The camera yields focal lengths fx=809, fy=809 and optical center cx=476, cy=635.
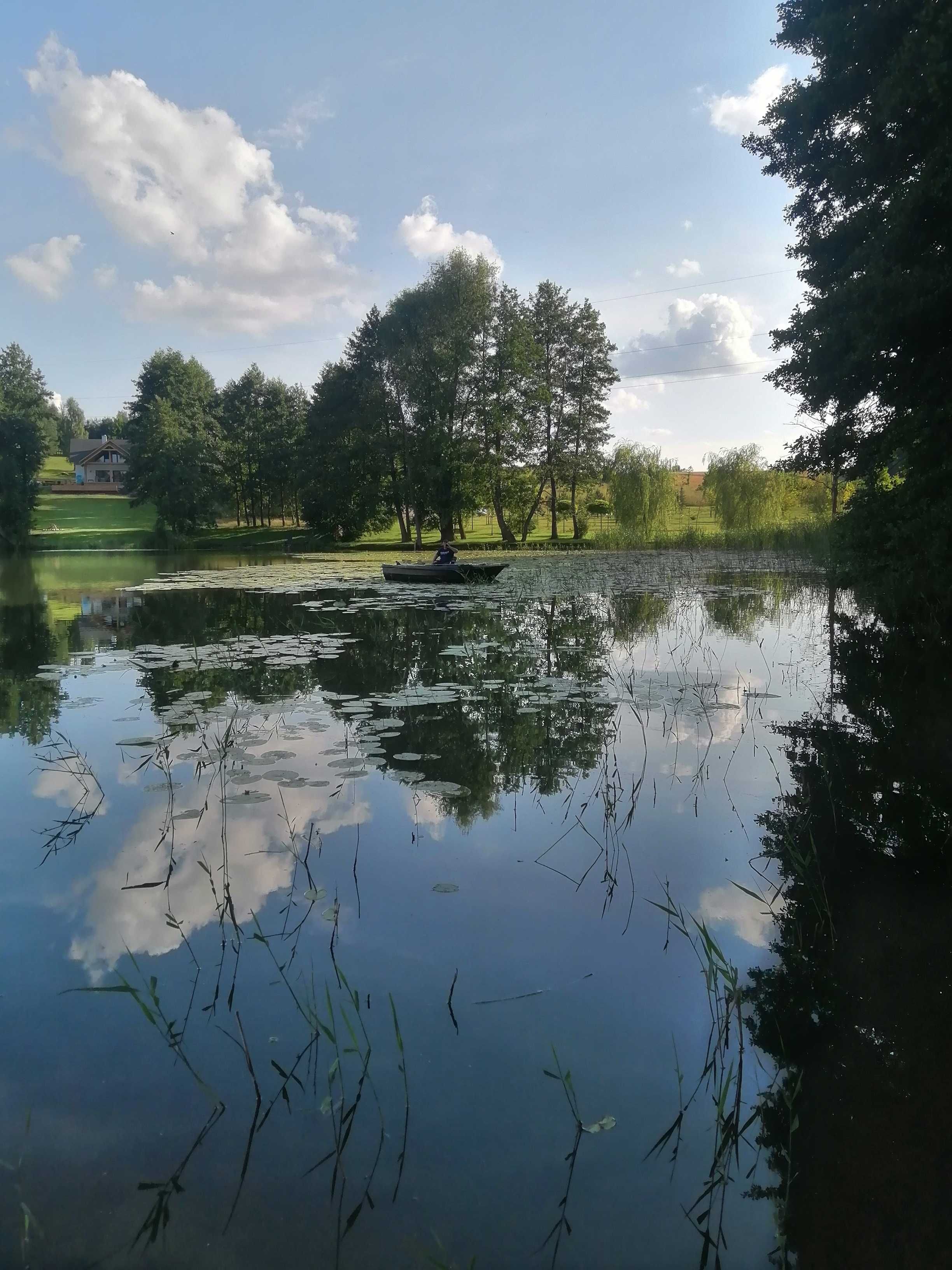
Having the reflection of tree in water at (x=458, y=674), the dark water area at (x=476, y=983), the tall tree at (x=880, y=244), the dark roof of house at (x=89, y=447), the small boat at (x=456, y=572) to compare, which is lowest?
the dark water area at (x=476, y=983)

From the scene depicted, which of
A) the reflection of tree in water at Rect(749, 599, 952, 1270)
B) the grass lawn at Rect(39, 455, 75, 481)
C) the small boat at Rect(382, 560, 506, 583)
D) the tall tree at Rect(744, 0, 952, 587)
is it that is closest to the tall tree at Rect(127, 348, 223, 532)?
the grass lawn at Rect(39, 455, 75, 481)

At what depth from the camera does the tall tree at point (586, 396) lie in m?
44.6

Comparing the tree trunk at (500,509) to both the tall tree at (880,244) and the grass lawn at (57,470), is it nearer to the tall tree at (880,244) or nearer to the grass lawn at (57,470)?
the tall tree at (880,244)

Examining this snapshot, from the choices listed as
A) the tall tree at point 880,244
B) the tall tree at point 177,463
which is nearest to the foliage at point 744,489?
the tall tree at point 880,244

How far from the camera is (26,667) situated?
10148 millimetres

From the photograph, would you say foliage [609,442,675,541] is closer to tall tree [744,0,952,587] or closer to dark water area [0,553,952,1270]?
tall tree [744,0,952,587]

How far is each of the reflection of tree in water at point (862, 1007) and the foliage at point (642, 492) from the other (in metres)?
33.1

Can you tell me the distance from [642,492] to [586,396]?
9.65 metres

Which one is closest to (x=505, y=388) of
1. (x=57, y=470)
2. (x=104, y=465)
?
(x=104, y=465)

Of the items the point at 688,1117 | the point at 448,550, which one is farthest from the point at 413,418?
the point at 688,1117

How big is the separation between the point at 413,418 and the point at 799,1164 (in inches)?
1697

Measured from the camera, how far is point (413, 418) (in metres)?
43.2

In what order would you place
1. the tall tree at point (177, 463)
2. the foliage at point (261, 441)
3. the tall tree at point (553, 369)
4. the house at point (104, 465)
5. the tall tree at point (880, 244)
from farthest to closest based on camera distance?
the house at point (104, 465) < the foliage at point (261, 441) < the tall tree at point (177, 463) < the tall tree at point (553, 369) < the tall tree at point (880, 244)

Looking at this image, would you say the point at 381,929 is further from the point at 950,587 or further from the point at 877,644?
the point at 877,644
